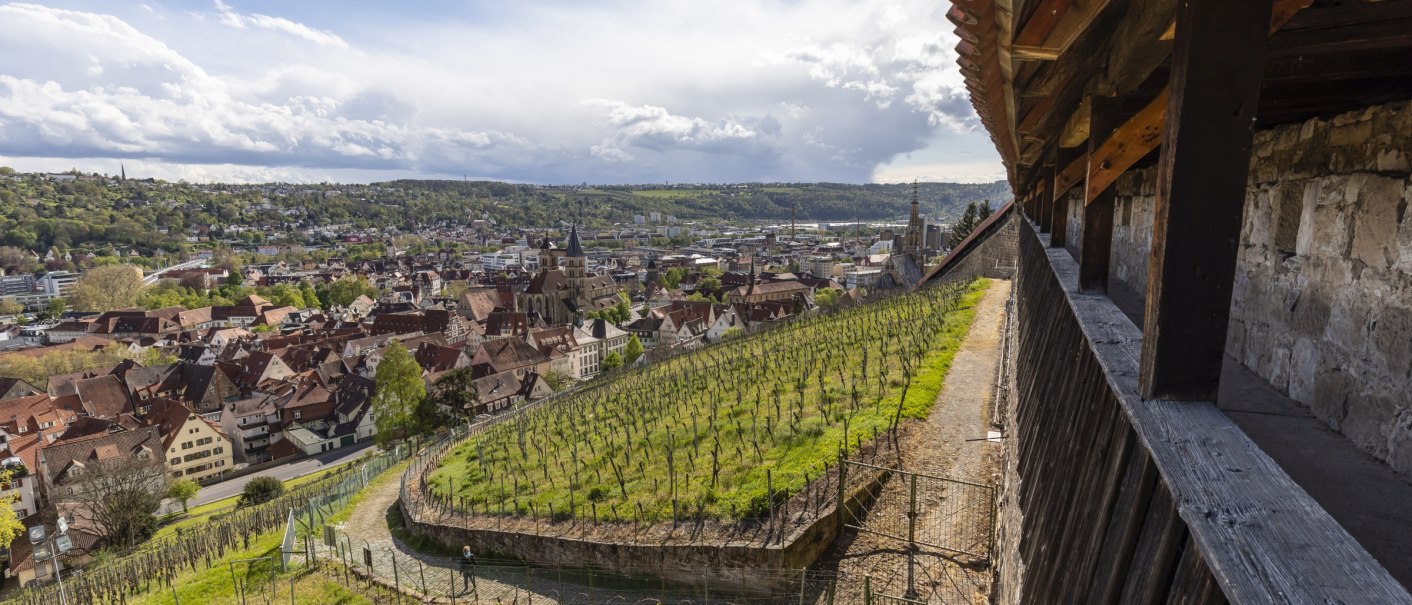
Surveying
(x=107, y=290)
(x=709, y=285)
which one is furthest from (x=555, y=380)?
(x=107, y=290)

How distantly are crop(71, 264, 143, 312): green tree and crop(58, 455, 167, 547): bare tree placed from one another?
74.1 m

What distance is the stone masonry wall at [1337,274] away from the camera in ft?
8.80

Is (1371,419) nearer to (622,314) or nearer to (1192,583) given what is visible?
(1192,583)

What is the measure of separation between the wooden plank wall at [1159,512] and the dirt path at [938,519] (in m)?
5.16

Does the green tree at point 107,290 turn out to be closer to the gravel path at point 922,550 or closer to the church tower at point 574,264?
the church tower at point 574,264

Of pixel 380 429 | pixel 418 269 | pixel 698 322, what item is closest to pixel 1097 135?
pixel 380 429

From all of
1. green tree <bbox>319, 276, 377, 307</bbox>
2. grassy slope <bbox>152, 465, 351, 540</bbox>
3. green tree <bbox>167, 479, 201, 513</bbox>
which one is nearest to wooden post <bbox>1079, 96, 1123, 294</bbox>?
grassy slope <bbox>152, 465, 351, 540</bbox>

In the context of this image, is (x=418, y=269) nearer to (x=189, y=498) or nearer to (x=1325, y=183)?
(x=189, y=498)

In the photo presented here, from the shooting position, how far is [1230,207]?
72.2 inches

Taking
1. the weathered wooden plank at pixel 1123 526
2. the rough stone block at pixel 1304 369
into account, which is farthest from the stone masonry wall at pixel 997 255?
the weathered wooden plank at pixel 1123 526

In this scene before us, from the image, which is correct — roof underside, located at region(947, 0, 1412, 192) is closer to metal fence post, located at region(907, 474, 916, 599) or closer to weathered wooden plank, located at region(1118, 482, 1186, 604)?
weathered wooden plank, located at region(1118, 482, 1186, 604)

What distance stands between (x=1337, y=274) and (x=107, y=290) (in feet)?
396

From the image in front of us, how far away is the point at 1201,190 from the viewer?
6.03 ft

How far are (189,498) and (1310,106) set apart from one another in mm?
45294
